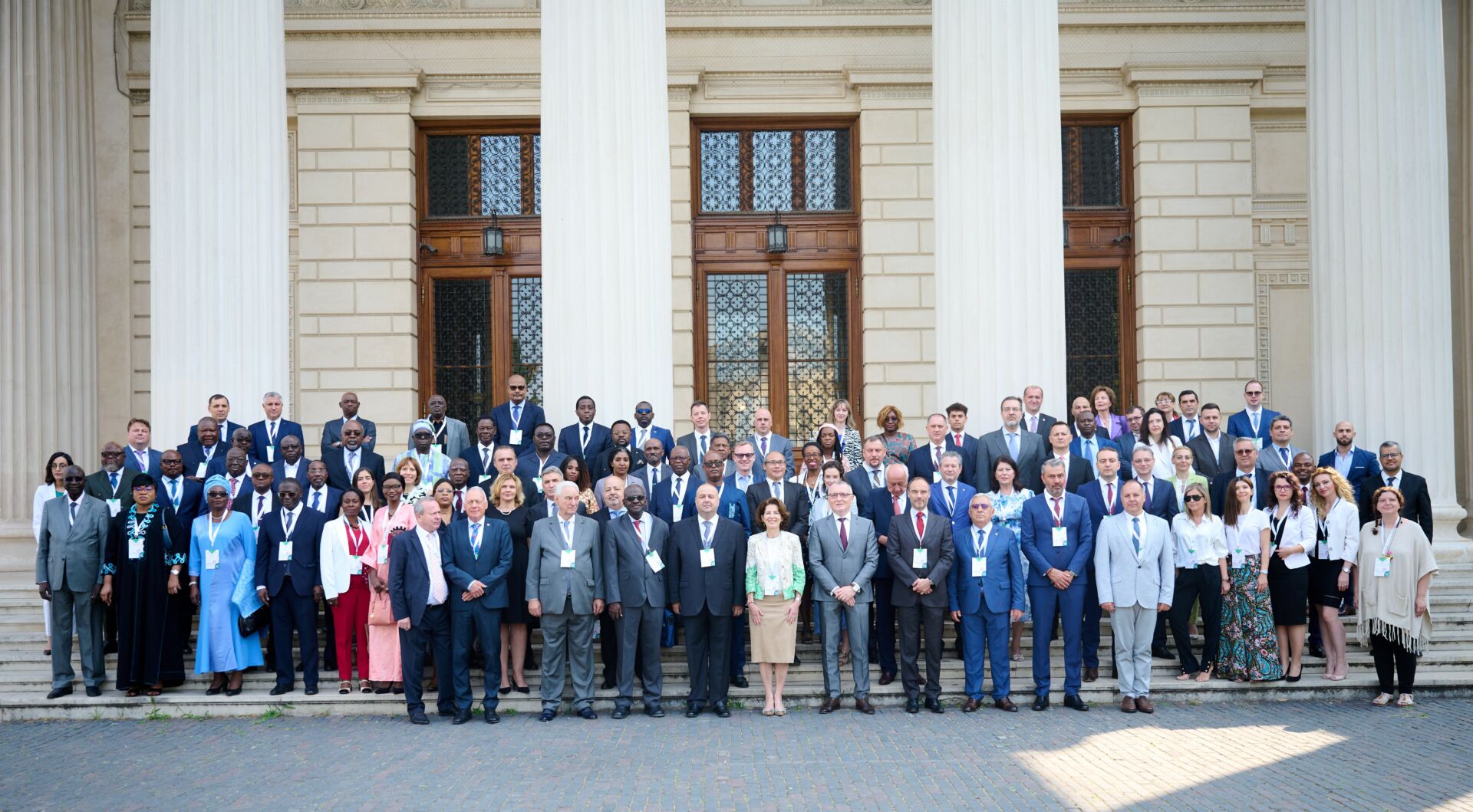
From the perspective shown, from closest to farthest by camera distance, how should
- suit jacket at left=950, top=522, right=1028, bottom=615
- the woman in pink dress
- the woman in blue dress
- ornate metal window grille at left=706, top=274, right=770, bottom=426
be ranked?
suit jacket at left=950, top=522, right=1028, bottom=615, the woman in pink dress, the woman in blue dress, ornate metal window grille at left=706, top=274, right=770, bottom=426

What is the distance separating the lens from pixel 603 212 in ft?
41.1

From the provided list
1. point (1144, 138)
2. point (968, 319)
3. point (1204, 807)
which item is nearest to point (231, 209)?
point (968, 319)

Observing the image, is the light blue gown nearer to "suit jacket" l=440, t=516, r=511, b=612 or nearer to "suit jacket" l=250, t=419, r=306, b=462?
"suit jacket" l=250, t=419, r=306, b=462

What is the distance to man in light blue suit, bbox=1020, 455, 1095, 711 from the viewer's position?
418 inches

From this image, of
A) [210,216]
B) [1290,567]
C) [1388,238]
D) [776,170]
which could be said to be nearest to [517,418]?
[210,216]

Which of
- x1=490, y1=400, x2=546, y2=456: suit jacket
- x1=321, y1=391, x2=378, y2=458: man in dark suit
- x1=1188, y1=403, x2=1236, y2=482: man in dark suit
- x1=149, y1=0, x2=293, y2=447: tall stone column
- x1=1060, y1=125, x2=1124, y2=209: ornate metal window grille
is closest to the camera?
x1=1188, y1=403, x2=1236, y2=482: man in dark suit

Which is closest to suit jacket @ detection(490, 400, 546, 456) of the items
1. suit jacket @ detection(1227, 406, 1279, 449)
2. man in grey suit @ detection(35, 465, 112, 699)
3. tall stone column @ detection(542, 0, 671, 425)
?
tall stone column @ detection(542, 0, 671, 425)

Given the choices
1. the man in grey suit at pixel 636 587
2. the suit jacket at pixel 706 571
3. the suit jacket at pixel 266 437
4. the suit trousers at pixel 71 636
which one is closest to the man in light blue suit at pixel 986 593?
the suit jacket at pixel 706 571

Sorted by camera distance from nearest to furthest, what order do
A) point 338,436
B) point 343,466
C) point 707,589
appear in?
point 707,589, point 343,466, point 338,436

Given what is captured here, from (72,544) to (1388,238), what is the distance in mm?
13239

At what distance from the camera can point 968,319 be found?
12.7 meters

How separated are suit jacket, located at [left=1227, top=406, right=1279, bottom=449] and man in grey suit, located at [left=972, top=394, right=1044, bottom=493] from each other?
2.60 metres

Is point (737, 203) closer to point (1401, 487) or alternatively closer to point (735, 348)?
point (735, 348)

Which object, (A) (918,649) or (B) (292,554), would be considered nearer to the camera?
(A) (918,649)
